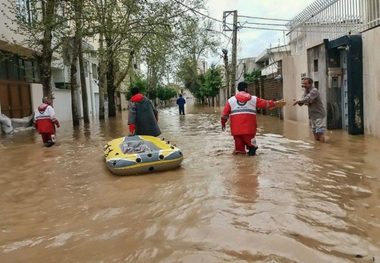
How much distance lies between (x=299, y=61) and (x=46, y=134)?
9.98 m

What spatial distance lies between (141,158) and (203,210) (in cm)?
278

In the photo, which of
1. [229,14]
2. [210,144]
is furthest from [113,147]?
[229,14]

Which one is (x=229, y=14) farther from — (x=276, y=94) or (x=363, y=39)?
(x=363, y=39)

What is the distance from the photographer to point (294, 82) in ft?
64.0

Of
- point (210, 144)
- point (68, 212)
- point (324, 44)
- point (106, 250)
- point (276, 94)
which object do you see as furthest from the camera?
point (276, 94)

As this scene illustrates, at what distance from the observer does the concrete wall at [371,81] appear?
11930mm

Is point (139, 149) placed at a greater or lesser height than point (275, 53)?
lesser

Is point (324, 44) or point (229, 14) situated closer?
point (324, 44)

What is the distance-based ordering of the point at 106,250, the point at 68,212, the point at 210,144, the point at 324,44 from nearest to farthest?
the point at 106,250
the point at 68,212
the point at 210,144
the point at 324,44

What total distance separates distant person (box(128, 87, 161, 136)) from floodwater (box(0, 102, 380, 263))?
3.51ft

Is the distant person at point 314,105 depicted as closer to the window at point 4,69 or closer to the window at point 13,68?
the window at point 4,69

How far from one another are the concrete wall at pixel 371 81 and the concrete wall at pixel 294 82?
15.8ft

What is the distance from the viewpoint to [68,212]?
6215mm

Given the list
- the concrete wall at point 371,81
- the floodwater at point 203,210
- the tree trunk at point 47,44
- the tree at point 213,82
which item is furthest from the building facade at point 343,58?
the tree at point 213,82
